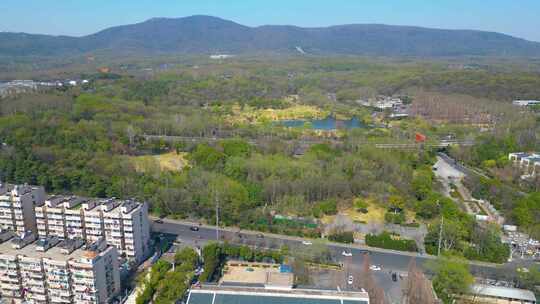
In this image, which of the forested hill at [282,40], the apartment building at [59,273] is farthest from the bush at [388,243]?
the forested hill at [282,40]

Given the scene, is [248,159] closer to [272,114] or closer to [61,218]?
[61,218]

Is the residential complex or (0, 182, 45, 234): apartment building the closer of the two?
(0, 182, 45, 234): apartment building

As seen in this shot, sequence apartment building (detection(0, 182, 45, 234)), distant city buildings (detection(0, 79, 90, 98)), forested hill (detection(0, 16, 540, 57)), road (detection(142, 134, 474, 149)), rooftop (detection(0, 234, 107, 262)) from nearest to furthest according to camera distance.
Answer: rooftop (detection(0, 234, 107, 262)) → apartment building (detection(0, 182, 45, 234)) → road (detection(142, 134, 474, 149)) → distant city buildings (detection(0, 79, 90, 98)) → forested hill (detection(0, 16, 540, 57))

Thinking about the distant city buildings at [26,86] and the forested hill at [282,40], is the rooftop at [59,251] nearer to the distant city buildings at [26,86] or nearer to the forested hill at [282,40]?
the distant city buildings at [26,86]

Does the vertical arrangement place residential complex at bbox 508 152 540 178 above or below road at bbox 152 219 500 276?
above

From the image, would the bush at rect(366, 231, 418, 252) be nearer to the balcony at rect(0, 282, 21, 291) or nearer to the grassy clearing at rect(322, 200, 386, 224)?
the grassy clearing at rect(322, 200, 386, 224)

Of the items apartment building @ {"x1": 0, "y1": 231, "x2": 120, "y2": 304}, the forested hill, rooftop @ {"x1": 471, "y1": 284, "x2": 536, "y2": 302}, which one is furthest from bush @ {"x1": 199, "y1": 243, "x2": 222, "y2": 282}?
the forested hill

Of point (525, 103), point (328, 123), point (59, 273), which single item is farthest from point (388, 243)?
point (525, 103)

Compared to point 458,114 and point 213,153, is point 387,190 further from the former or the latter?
point 458,114

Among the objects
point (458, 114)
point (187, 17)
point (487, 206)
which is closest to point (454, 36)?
point (187, 17)
